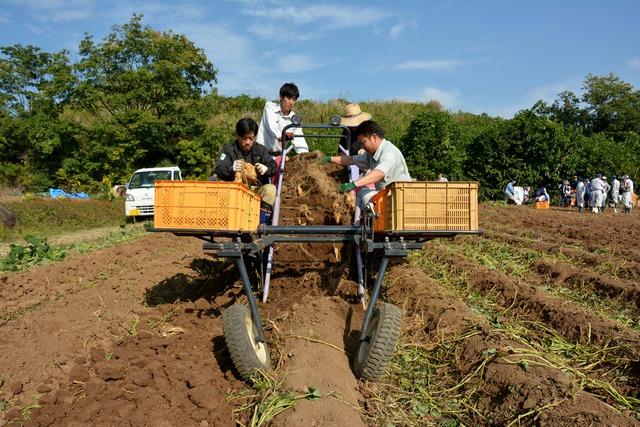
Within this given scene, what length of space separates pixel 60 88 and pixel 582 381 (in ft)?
93.4

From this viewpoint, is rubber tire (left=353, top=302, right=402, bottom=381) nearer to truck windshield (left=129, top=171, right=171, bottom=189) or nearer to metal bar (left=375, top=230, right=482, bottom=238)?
metal bar (left=375, top=230, right=482, bottom=238)

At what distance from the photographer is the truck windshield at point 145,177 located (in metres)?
18.9

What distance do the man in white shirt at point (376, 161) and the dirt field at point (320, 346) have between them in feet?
2.99

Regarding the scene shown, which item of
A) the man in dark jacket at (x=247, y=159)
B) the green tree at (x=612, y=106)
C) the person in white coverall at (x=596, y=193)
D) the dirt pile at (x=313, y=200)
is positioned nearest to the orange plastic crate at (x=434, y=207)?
the man in dark jacket at (x=247, y=159)

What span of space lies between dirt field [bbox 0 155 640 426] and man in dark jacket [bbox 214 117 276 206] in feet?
2.27

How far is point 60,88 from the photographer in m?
26.4

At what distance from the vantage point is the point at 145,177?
62.7ft

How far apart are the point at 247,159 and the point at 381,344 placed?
276 cm

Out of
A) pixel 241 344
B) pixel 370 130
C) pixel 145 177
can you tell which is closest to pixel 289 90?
pixel 370 130

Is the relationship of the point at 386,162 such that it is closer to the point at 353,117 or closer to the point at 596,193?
the point at 353,117

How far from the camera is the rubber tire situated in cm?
358

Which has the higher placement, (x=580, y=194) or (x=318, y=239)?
(x=580, y=194)

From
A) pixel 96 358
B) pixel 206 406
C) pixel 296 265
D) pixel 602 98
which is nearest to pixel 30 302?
pixel 96 358

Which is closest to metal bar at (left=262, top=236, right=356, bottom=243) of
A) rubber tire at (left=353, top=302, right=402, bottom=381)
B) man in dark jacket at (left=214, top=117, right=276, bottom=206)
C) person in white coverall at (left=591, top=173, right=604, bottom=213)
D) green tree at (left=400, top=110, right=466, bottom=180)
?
rubber tire at (left=353, top=302, right=402, bottom=381)
